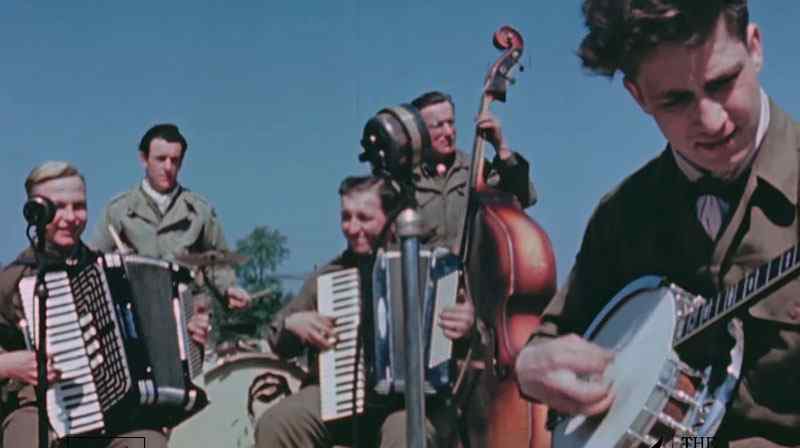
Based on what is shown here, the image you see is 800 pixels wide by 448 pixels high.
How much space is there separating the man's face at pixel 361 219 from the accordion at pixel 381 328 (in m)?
0.21

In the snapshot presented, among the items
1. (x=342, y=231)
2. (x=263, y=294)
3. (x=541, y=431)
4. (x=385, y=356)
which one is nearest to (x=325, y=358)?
(x=385, y=356)

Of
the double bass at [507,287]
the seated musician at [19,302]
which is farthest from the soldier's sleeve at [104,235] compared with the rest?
the double bass at [507,287]

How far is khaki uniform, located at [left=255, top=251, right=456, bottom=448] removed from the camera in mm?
3477

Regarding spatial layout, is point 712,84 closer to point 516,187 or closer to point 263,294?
point 516,187

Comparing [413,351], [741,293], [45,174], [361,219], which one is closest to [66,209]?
[45,174]

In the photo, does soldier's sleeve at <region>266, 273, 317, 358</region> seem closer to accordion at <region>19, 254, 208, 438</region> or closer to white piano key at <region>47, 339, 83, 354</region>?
accordion at <region>19, 254, 208, 438</region>

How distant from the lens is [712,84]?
2.23 meters

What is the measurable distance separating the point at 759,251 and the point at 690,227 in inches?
7.0

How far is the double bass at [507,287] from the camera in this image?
3.39 meters

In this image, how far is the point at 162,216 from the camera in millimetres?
4445

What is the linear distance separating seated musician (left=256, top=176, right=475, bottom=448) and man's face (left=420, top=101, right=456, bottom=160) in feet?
0.77

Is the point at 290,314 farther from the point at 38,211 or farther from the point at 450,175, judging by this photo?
the point at 38,211

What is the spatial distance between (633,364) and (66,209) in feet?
7.21

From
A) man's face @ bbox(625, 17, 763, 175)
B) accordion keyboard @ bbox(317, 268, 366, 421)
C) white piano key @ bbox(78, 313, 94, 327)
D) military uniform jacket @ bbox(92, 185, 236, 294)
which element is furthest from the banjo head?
military uniform jacket @ bbox(92, 185, 236, 294)
